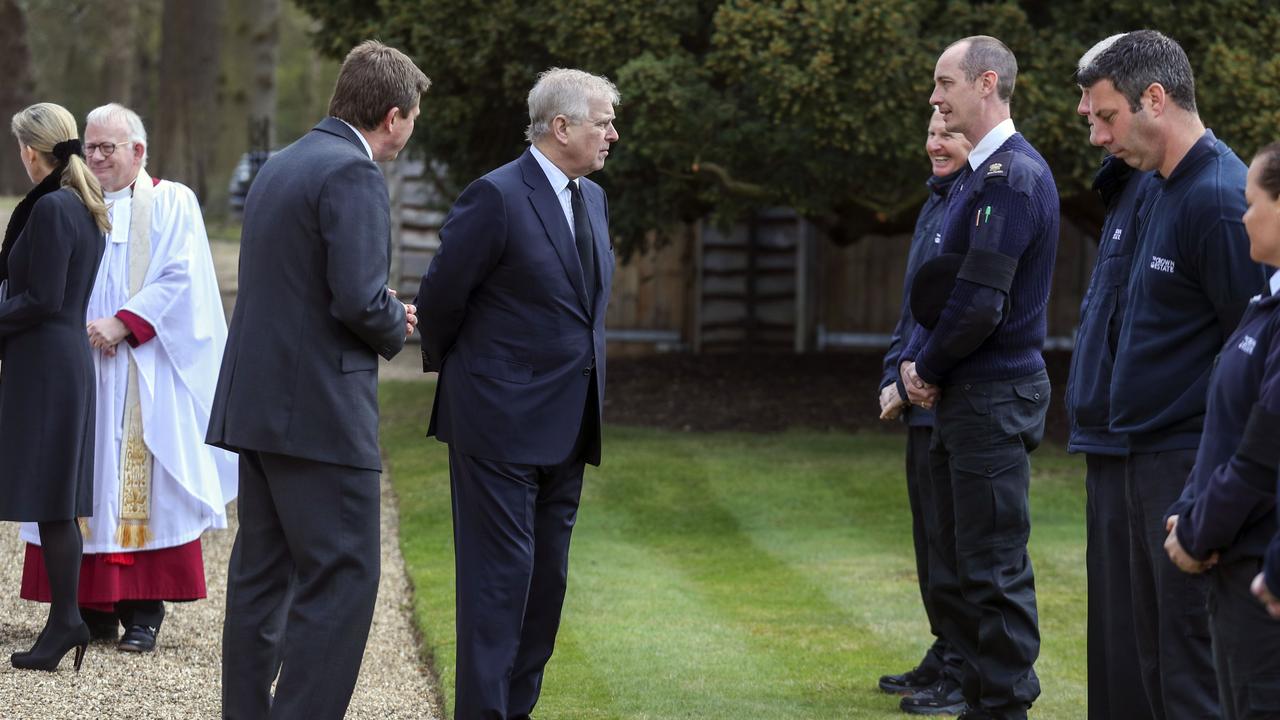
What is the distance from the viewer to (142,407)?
6566 mm

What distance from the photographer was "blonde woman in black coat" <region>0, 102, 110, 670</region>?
5.96 meters

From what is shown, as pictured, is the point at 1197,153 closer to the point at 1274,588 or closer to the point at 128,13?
the point at 1274,588

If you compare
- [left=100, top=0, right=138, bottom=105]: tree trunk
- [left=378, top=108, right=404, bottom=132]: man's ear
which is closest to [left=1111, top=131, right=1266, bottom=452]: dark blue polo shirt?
[left=378, top=108, right=404, bottom=132]: man's ear

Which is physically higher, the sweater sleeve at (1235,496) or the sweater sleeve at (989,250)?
the sweater sleeve at (989,250)

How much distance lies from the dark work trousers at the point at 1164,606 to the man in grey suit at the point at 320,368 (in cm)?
226

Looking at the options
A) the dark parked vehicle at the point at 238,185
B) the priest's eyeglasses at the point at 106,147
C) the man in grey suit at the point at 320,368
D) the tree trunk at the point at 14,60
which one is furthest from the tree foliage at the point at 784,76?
the tree trunk at the point at 14,60

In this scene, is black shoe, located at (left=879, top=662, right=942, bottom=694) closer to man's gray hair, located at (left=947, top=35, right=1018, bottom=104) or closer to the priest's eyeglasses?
man's gray hair, located at (left=947, top=35, right=1018, bottom=104)

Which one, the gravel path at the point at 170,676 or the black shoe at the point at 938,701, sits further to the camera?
the black shoe at the point at 938,701

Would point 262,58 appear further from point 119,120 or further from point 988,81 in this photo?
point 988,81

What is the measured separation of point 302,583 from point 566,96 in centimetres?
182

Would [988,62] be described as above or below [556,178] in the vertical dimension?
above

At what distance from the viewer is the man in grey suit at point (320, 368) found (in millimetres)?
4363

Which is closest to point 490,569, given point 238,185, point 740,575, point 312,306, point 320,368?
point 320,368

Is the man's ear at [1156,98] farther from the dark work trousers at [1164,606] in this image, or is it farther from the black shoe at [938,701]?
the black shoe at [938,701]
